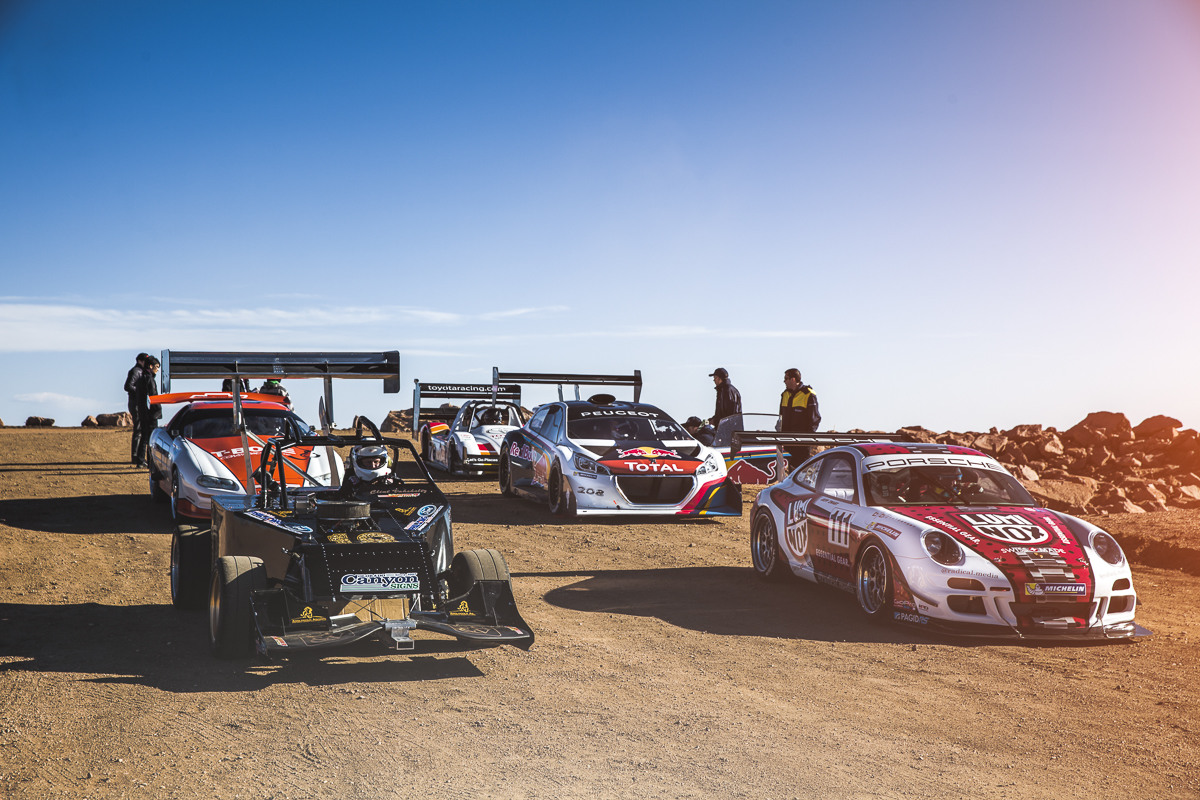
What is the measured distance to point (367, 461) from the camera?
302 inches

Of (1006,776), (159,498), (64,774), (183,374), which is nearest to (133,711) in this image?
(64,774)

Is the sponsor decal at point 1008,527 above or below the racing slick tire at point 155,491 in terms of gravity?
above

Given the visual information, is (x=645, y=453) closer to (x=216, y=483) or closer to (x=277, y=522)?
(x=216, y=483)

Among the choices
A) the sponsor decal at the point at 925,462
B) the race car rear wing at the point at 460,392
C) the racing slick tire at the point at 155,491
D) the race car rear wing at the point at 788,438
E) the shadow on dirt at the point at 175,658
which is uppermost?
the race car rear wing at the point at 460,392

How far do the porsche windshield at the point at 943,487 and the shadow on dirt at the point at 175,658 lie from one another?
3.78 m

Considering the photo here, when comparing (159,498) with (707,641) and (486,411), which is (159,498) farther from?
(707,641)

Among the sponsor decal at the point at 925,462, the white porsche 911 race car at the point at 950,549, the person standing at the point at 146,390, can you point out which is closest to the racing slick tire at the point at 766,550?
the white porsche 911 race car at the point at 950,549

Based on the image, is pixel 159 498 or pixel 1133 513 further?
pixel 1133 513

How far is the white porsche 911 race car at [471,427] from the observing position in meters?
19.0

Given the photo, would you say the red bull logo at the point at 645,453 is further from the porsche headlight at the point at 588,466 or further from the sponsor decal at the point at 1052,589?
the sponsor decal at the point at 1052,589

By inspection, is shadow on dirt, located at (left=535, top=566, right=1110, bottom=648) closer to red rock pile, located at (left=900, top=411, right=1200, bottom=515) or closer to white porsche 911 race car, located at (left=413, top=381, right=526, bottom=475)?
white porsche 911 race car, located at (left=413, top=381, right=526, bottom=475)

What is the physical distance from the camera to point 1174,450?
25.5m

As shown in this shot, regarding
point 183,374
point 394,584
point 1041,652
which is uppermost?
point 183,374

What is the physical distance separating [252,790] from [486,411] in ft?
51.2
